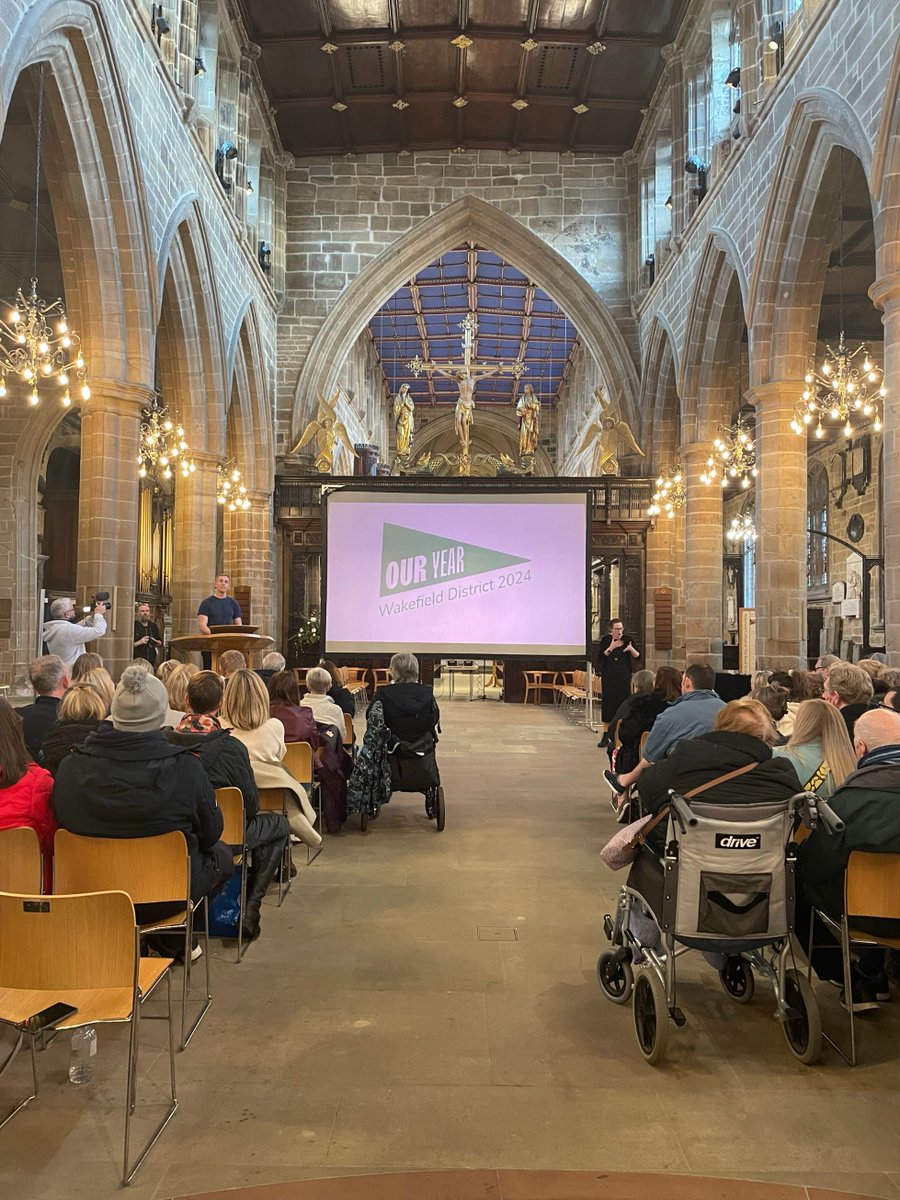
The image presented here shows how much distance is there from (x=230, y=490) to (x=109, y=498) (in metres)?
6.02

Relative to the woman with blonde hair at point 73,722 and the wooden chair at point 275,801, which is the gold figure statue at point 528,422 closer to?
the wooden chair at point 275,801

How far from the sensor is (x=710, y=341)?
1277 centimetres

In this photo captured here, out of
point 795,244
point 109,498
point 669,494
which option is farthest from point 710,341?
point 109,498

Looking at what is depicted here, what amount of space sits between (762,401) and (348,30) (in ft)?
29.3

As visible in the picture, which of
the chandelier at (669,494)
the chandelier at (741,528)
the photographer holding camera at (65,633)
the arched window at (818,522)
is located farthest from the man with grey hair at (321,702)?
the arched window at (818,522)

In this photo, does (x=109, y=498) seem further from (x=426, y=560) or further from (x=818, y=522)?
(x=818, y=522)

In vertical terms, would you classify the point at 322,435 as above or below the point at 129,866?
above

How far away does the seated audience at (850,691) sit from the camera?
14.3ft

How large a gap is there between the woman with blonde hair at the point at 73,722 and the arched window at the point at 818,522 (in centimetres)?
1736

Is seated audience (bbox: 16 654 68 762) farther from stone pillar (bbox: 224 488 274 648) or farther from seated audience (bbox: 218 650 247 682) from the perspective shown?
stone pillar (bbox: 224 488 274 648)

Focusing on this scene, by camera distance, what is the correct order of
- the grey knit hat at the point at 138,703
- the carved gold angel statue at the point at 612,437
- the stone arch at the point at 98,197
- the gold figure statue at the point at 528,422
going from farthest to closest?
the gold figure statue at the point at 528,422 < the carved gold angel statue at the point at 612,437 < the stone arch at the point at 98,197 < the grey knit hat at the point at 138,703

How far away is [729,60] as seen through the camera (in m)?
12.2

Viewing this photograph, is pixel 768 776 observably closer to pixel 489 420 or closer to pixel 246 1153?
pixel 246 1153

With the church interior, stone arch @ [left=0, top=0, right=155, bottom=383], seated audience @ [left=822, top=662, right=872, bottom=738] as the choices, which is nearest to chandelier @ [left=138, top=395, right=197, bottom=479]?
the church interior
